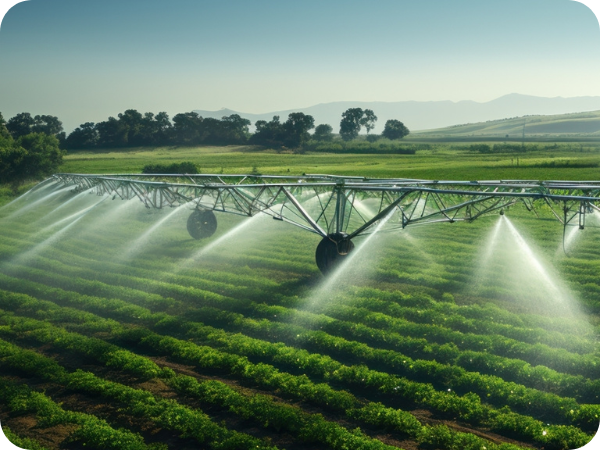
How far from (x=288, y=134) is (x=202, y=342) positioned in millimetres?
79936

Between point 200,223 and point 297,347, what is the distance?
Answer: 15.0 m

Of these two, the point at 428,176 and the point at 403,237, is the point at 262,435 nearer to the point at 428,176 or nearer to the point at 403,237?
the point at 403,237

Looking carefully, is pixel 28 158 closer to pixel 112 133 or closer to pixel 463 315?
pixel 112 133

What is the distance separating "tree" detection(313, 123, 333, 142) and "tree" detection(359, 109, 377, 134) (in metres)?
12.6

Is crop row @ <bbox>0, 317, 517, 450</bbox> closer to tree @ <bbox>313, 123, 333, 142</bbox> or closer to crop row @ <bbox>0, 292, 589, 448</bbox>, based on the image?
crop row @ <bbox>0, 292, 589, 448</bbox>

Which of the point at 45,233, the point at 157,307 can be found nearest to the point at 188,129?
the point at 45,233

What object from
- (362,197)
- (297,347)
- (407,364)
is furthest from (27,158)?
(407,364)

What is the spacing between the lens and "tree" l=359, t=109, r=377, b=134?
12226cm

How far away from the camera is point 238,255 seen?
73.9 feet

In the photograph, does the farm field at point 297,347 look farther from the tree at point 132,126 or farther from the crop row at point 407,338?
the tree at point 132,126

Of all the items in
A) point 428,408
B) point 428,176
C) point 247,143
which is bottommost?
point 428,408

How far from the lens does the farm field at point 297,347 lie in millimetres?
8711

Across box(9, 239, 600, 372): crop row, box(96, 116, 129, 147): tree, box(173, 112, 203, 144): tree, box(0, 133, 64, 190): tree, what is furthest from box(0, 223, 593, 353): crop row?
box(173, 112, 203, 144): tree

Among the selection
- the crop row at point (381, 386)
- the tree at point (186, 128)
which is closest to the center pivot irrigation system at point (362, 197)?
the crop row at point (381, 386)
